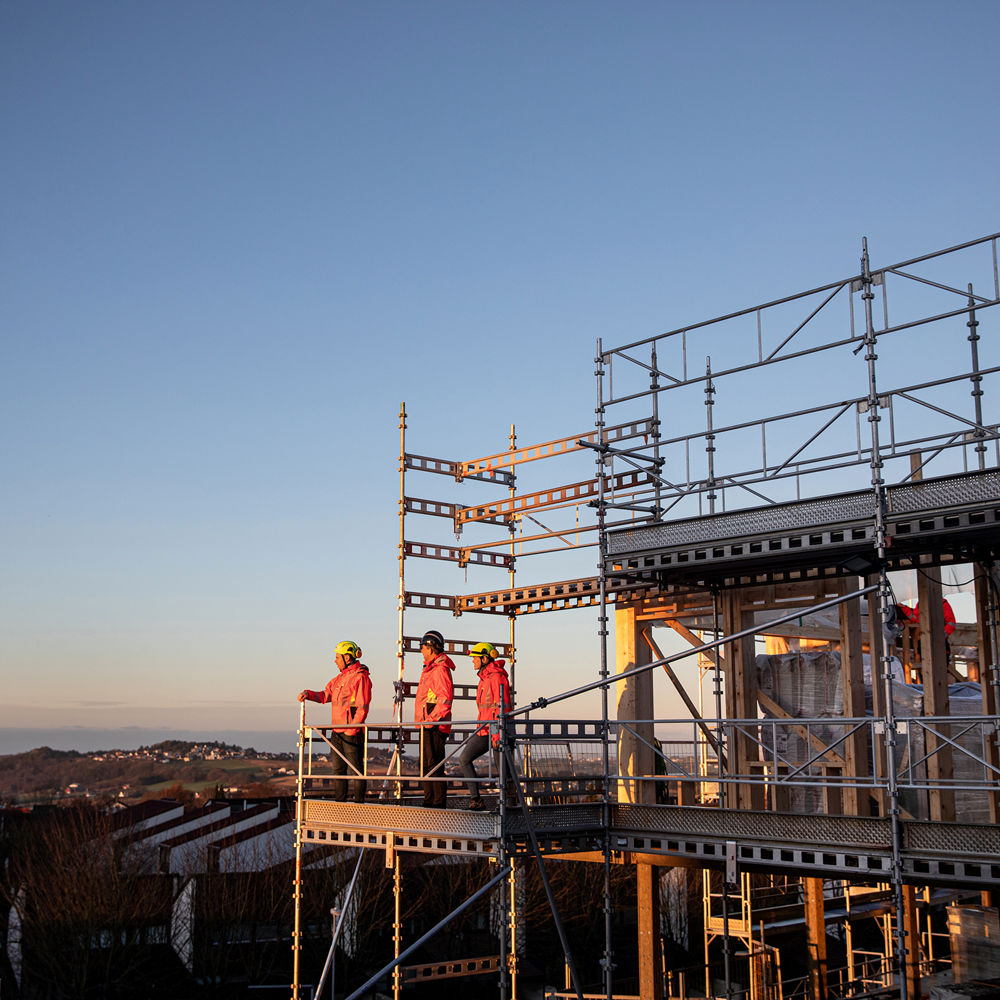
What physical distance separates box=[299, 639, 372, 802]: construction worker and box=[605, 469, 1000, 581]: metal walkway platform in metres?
3.69

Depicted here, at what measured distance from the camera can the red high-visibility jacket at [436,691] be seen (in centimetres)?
1469

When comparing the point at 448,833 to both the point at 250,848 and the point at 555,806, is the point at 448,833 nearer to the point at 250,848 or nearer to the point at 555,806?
the point at 555,806

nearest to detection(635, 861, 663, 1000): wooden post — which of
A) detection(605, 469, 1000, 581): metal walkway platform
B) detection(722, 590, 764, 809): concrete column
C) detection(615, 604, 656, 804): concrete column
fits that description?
detection(615, 604, 656, 804): concrete column

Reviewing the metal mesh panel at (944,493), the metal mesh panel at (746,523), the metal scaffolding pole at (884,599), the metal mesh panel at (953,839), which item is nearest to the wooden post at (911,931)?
the metal scaffolding pole at (884,599)

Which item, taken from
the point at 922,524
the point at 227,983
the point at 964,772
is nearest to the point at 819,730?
the point at 964,772

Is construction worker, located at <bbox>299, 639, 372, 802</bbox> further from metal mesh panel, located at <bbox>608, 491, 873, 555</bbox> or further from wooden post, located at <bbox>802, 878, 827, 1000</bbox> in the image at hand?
wooden post, located at <bbox>802, 878, 827, 1000</bbox>

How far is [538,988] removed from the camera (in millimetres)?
39531

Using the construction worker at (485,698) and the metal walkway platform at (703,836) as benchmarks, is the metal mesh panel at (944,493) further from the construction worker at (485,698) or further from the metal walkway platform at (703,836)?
the construction worker at (485,698)

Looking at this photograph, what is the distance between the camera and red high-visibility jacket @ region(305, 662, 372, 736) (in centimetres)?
1534

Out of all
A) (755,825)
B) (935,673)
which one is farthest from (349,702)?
(935,673)

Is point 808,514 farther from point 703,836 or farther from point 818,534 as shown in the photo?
point 703,836

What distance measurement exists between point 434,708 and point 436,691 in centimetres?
28

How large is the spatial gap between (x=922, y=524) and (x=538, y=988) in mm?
32070

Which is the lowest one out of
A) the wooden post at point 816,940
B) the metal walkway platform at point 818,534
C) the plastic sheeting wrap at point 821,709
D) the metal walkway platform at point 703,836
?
the wooden post at point 816,940
